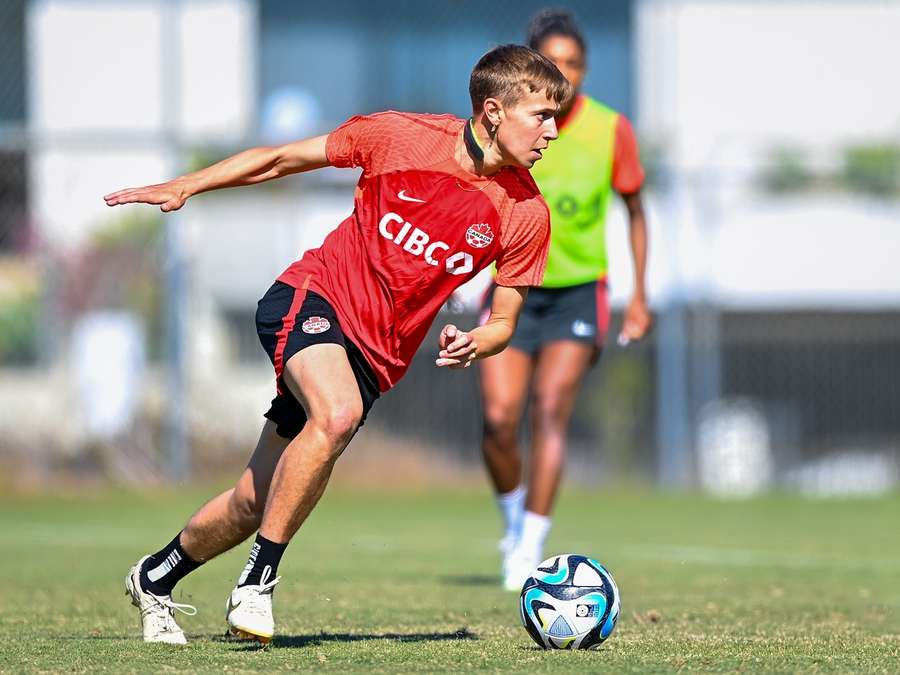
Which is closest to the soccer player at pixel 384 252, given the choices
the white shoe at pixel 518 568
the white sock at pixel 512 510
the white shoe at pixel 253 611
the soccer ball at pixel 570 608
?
the white shoe at pixel 253 611

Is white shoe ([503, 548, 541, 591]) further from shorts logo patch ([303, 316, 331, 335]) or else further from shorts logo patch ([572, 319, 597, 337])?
shorts logo patch ([303, 316, 331, 335])

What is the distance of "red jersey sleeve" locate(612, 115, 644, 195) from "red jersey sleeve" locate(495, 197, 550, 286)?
266 centimetres

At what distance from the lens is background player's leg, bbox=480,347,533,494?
307 inches

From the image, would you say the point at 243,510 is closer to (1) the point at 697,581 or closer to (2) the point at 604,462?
(1) the point at 697,581

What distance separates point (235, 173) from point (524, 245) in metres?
0.92

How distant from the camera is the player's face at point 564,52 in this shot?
741 centimetres

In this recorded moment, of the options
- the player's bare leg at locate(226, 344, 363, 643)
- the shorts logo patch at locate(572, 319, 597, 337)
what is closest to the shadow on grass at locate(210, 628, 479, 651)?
the player's bare leg at locate(226, 344, 363, 643)

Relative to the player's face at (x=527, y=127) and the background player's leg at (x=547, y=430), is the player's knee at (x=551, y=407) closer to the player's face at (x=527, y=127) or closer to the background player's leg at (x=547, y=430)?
the background player's leg at (x=547, y=430)

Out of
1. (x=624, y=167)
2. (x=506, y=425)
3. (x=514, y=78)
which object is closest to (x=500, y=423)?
(x=506, y=425)

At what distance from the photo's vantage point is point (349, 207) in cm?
1767

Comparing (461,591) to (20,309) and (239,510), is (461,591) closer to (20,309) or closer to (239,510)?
(239,510)

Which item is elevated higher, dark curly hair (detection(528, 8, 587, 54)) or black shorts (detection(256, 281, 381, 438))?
dark curly hair (detection(528, 8, 587, 54))

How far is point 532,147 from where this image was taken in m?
5.26

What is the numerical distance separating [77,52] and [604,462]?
7.33 m
